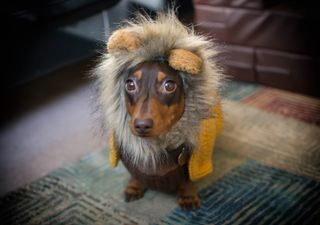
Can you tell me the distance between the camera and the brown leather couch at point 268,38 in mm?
1762

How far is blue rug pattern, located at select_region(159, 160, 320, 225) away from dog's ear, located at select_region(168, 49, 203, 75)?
17.2 inches

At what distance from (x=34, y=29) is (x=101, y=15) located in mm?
443

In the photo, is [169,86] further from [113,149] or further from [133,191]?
[133,191]

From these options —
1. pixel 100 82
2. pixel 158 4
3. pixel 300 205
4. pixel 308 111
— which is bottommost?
pixel 300 205

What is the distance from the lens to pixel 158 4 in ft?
7.84

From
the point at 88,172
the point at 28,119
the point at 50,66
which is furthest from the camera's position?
the point at 50,66

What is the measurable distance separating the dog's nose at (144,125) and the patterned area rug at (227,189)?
344 millimetres

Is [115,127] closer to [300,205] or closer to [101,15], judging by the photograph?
[300,205]

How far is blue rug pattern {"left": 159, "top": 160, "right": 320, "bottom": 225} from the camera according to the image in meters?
1.21

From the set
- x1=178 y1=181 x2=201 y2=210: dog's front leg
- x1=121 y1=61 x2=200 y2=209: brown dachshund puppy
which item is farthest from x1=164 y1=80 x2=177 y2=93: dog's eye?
x1=178 y1=181 x2=201 y2=210: dog's front leg

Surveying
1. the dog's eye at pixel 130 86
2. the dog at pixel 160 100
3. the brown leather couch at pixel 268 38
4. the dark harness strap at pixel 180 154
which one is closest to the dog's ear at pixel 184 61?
the dog at pixel 160 100

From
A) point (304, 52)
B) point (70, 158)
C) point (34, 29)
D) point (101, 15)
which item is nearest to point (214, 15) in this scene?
point (304, 52)

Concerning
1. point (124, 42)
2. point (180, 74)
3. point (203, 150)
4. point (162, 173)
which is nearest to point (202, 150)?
point (203, 150)

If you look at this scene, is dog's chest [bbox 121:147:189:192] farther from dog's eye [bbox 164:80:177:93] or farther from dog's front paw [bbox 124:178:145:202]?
dog's eye [bbox 164:80:177:93]
